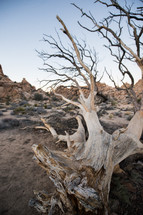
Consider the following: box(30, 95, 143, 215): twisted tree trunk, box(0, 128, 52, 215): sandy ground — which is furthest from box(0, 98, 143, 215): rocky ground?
box(30, 95, 143, 215): twisted tree trunk

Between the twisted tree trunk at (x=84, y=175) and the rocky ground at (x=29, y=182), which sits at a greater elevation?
the twisted tree trunk at (x=84, y=175)

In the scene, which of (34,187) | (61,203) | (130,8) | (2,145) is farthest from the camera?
(2,145)

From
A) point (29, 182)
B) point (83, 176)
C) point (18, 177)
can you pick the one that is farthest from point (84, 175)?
point (18, 177)

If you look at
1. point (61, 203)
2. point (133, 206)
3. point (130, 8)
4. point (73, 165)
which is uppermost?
point (130, 8)

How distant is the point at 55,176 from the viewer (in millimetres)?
1418

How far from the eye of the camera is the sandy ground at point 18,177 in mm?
1688

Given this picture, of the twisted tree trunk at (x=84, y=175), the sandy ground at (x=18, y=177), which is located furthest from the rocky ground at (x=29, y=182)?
the twisted tree trunk at (x=84, y=175)

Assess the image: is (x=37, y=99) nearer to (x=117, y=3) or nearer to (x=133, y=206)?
(x=117, y=3)

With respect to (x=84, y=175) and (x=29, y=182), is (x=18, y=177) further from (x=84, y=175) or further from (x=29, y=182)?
(x=84, y=175)

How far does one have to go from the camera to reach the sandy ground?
66.5 inches

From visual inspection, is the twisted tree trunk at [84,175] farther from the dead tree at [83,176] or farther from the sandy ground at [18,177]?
the sandy ground at [18,177]

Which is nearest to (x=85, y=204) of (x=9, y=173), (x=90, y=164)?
(x=90, y=164)

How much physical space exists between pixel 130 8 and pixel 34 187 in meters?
5.10

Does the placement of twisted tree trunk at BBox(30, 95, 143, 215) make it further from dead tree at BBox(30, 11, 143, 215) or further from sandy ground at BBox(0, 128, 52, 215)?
sandy ground at BBox(0, 128, 52, 215)
